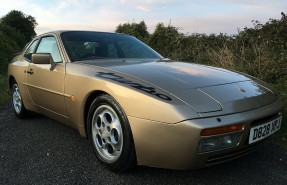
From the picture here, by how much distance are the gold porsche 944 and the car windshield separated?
13mm

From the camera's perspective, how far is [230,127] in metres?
2.68

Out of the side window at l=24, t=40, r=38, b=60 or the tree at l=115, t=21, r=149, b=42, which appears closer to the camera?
the side window at l=24, t=40, r=38, b=60

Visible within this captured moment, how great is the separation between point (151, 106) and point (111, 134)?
25.2 inches

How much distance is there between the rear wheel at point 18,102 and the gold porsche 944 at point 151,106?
106 cm

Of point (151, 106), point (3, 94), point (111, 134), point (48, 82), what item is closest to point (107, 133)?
point (111, 134)

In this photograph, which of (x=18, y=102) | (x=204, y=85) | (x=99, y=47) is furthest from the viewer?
(x=18, y=102)

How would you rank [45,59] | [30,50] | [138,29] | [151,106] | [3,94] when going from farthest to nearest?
[138,29], [3,94], [30,50], [45,59], [151,106]

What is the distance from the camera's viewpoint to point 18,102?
543 centimetres

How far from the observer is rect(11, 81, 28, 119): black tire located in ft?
17.3

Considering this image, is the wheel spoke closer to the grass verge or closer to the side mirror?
the side mirror

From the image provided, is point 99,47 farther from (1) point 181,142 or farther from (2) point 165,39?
(2) point 165,39

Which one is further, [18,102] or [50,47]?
[18,102]

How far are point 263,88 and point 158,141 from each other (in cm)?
137

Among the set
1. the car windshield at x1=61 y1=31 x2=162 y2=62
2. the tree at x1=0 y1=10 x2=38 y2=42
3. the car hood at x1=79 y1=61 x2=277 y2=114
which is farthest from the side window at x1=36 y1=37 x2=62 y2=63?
the tree at x1=0 y1=10 x2=38 y2=42
